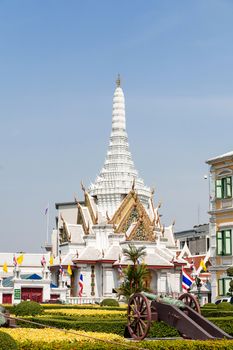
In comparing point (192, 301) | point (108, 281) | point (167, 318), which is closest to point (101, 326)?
point (192, 301)

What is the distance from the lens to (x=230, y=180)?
133ft

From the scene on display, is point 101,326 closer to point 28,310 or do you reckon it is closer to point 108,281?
point 28,310

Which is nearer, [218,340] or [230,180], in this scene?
[218,340]

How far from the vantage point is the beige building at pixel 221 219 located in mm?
40625

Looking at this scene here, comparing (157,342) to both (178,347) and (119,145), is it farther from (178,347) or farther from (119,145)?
(119,145)

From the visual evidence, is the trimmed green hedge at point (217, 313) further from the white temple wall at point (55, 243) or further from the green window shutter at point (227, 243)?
the white temple wall at point (55, 243)

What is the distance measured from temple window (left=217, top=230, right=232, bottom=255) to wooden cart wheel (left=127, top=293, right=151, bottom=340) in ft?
71.5

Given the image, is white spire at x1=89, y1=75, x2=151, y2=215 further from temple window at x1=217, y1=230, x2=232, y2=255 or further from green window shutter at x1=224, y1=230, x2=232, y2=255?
green window shutter at x1=224, y1=230, x2=232, y2=255

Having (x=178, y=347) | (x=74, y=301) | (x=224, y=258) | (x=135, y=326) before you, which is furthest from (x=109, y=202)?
(x=178, y=347)

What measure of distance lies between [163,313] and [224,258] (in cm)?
2305

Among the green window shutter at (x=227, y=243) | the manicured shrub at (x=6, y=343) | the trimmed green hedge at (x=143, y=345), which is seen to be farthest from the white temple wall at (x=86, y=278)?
the manicured shrub at (x=6, y=343)

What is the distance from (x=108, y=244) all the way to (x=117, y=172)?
30.5 ft

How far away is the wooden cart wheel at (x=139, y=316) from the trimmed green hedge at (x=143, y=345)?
297 centimetres

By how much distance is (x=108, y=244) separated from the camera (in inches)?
2525
